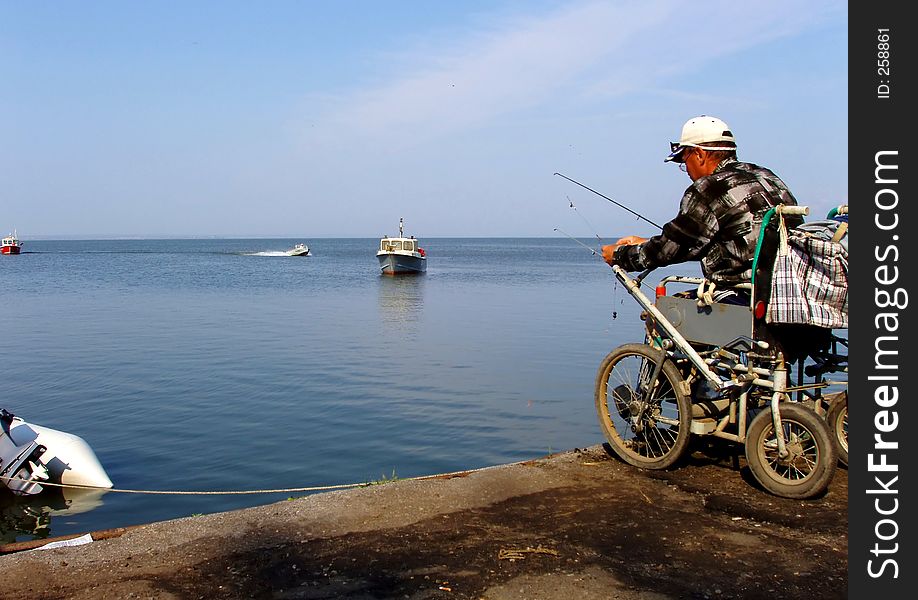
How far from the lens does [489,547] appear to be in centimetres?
433

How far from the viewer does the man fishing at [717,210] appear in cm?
530

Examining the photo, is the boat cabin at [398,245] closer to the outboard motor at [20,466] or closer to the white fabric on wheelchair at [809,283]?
the outboard motor at [20,466]

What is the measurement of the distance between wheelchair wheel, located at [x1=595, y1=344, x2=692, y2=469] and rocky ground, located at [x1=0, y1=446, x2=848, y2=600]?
312mm

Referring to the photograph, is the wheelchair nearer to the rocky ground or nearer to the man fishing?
the man fishing

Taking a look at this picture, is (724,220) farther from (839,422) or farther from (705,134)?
(839,422)

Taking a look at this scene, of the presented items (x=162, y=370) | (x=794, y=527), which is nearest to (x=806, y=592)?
(x=794, y=527)

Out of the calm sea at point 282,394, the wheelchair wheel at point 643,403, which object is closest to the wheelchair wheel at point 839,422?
the wheelchair wheel at point 643,403

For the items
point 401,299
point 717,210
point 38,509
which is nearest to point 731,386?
point 717,210

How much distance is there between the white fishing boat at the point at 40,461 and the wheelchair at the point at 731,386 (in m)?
6.93

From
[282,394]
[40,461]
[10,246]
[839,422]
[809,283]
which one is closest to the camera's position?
[809,283]

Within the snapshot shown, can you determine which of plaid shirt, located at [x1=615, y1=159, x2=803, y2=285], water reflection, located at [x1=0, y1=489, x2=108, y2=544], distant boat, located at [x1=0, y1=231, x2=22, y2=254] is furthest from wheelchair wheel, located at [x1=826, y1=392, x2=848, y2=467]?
distant boat, located at [x1=0, y1=231, x2=22, y2=254]

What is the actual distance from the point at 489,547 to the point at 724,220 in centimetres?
264

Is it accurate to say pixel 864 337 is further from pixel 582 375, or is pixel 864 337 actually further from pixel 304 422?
pixel 582 375

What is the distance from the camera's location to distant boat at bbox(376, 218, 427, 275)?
194ft
